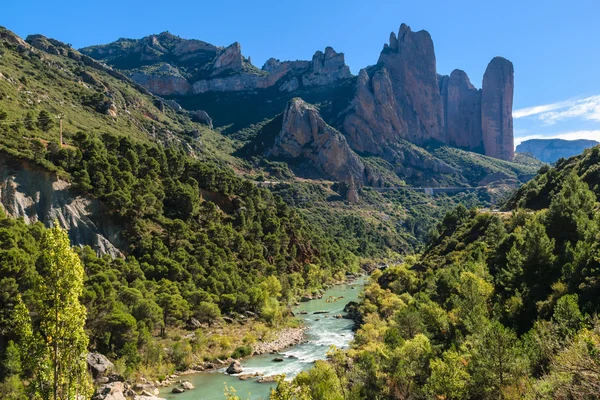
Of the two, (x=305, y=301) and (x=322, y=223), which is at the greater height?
(x=322, y=223)

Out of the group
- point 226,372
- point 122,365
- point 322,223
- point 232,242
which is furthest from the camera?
point 322,223

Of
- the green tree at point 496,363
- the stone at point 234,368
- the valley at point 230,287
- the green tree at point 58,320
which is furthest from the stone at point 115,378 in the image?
the green tree at point 496,363

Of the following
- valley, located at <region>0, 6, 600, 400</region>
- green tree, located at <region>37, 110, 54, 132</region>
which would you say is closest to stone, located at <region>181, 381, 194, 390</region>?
valley, located at <region>0, 6, 600, 400</region>

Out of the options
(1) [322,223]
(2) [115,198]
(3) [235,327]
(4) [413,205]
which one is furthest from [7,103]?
(4) [413,205]

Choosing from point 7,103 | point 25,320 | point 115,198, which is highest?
point 7,103

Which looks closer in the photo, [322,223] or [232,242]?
[232,242]

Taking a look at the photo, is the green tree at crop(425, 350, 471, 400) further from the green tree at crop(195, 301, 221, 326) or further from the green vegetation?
the green tree at crop(195, 301, 221, 326)

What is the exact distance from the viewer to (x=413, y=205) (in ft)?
602

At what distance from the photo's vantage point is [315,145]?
183500mm

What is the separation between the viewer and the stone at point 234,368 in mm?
39969

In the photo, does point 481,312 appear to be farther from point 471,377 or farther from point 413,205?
point 413,205

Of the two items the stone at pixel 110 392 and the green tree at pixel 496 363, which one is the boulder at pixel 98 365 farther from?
the green tree at pixel 496 363

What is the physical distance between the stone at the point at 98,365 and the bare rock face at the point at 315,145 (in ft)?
486

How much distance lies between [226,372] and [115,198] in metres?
29.8
